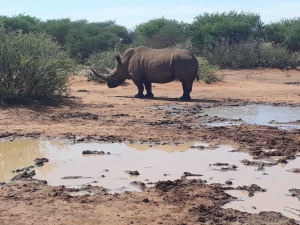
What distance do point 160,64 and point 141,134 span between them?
6.18m

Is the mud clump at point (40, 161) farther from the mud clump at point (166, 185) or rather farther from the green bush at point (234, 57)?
the green bush at point (234, 57)

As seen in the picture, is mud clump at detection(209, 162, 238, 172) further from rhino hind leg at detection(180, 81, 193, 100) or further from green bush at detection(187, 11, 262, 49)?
green bush at detection(187, 11, 262, 49)

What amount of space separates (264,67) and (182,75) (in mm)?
12798

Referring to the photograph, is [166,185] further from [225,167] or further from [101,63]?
[101,63]

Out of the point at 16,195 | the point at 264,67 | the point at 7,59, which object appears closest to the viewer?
the point at 16,195

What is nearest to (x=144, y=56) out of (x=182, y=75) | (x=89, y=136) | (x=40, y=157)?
(x=182, y=75)

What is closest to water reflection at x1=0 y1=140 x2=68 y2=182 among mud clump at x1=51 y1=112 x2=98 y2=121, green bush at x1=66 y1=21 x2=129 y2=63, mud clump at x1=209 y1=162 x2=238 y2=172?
mud clump at x1=209 y1=162 x2=238 y2=172

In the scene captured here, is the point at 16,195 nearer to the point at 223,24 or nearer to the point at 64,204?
the point at 64,204

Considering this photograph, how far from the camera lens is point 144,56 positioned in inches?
699

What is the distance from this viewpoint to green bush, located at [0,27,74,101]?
49.1 ft

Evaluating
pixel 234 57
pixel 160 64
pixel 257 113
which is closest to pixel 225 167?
pixel 257 113

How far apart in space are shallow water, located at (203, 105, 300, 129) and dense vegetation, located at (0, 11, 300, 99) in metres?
4.34

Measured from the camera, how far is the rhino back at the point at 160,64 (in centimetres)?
1702

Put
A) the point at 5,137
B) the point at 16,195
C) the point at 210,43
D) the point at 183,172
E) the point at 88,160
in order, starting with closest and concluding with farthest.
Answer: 1. the point at 16,195
2. the point at 183,172
3. the point at 88,160
4. the point at 5,137
5. the point at 210,43
